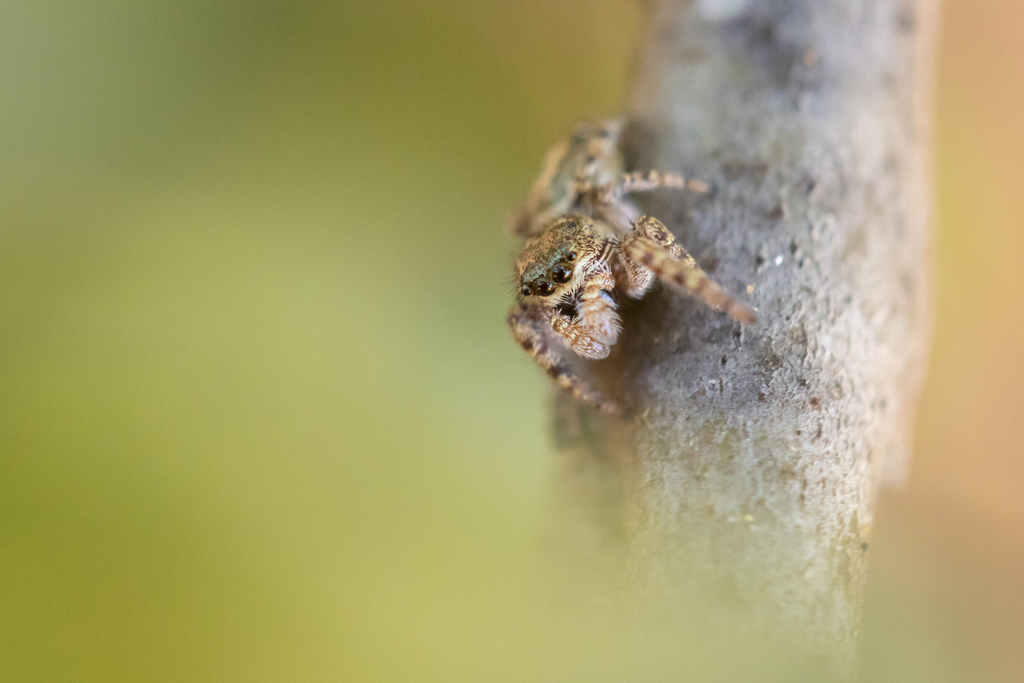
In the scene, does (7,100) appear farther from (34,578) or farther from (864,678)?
(864,678)

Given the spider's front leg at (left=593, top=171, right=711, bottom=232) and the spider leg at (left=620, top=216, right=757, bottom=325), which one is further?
the spider's front leg at (left=593, top=171, right=711, bottom=232)

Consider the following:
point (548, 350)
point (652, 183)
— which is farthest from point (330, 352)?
point (652, 183)

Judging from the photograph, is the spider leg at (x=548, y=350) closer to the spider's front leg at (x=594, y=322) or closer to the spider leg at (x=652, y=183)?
the spider's front leg at (x=594, y=322)

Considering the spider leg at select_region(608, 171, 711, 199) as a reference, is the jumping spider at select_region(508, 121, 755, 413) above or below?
below

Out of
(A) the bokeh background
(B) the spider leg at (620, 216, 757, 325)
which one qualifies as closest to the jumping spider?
(B) the spider leg at (620, 216, 757, 325)

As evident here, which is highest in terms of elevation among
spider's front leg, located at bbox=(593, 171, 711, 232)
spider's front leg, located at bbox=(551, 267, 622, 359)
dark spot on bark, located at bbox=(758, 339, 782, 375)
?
spider's front leg, located at bbox=(593, 171, 711, 232)

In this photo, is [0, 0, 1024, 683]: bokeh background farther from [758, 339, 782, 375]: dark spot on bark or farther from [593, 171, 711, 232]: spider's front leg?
[758, 339, 782, 375]: dark spot on bark

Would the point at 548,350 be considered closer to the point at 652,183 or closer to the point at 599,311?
the point at 599,311
